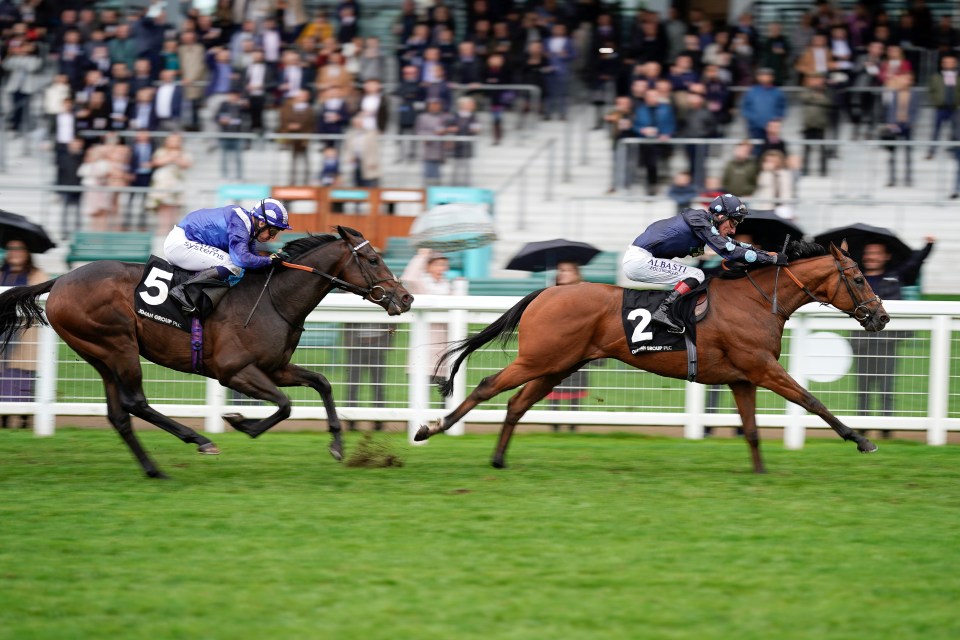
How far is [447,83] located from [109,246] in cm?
433

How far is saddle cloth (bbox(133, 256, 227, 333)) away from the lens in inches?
290

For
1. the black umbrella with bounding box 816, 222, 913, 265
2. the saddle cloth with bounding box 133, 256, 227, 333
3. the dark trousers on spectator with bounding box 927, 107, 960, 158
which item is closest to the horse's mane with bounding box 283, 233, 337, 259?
the saddle cloth with bounding box 133, 256, 227, 333

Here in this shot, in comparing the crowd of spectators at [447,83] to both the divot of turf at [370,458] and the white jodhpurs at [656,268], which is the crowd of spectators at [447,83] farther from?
the divot of turf at [370,458]

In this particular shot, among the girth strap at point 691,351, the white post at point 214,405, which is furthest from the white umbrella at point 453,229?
the girth strap at point 691,351

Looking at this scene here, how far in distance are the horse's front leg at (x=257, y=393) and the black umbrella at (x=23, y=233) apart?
10.7 ft

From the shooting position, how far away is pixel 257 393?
7.34 m

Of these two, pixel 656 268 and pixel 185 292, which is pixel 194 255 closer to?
pixel 185 292

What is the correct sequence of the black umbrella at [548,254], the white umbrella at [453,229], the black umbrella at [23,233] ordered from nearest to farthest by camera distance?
the black umbrella at [23,233], the black umbrella at [548,254], the white umbrella at [453,229]

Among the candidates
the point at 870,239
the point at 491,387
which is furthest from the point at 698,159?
the point at 491,387

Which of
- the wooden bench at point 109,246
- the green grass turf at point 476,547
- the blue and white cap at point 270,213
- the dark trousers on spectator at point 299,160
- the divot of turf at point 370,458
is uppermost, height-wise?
the dark trousers on spectator at point 299,160

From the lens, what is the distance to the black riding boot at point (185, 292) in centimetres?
732

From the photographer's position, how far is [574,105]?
15.1 m

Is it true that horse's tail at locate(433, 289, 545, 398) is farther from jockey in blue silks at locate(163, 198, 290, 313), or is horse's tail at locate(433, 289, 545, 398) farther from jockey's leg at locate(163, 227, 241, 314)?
jockey's leg at locate(163, 227, 241, 314)

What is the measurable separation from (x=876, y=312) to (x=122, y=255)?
27.5 ft
